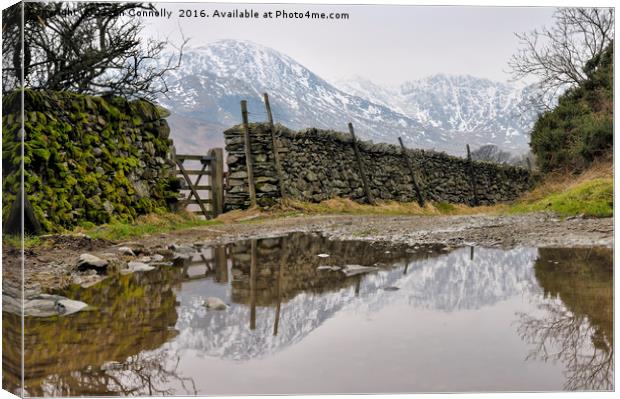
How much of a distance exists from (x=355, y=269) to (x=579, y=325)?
78.4 inches

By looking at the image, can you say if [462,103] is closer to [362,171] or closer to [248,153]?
[248,153]

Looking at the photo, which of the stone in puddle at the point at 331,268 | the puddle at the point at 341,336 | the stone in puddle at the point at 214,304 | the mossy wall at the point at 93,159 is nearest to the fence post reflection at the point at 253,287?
the puddle at the point at 341,336

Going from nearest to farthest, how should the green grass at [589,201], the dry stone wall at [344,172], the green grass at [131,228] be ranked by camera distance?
the green grass at [589,201] < the green grass at [131,228] < the dry stone wall at [344,172]

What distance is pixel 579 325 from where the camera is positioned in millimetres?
2871

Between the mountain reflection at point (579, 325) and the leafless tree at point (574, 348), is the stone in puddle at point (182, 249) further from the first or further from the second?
the leafless tree at point (574, 348)

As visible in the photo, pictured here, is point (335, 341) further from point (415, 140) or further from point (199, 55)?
point (415, 140)

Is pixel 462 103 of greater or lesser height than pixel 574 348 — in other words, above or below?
above

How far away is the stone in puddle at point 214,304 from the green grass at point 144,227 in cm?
393

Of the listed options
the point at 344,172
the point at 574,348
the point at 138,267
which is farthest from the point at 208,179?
the point at 574,348

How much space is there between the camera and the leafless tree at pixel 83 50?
3.40 m

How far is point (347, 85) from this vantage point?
15.6ft

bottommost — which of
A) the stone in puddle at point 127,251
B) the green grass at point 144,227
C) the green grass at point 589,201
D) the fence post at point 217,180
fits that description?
the stone in puddle at point 127,251

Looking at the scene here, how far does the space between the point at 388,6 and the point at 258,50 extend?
3.42ft

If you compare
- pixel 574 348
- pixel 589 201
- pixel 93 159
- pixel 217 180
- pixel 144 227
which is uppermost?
pixel 93 159
